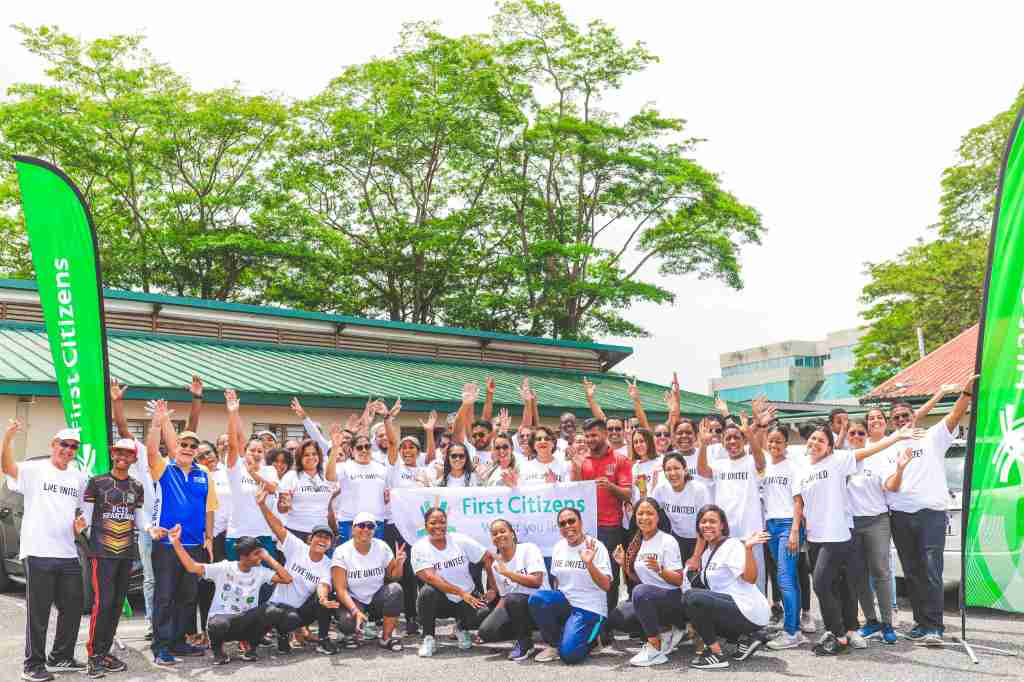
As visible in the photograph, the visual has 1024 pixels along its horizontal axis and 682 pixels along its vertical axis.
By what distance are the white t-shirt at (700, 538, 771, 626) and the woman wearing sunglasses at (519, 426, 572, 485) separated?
2.14 m

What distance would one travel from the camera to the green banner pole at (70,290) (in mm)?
8242

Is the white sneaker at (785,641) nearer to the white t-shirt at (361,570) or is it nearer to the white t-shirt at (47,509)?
the white t-shirt at (361,570)

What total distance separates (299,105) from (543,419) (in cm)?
1915

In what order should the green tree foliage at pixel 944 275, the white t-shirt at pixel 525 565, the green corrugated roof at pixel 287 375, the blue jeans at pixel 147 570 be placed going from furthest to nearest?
the green tree foliage at pixel 944 275 → the green corrugated roof at pixel 287 375 → the blue jeans at pixel 147 570 → the white t-shirt at pixel 525 565

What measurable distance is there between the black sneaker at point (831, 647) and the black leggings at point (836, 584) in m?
0.09

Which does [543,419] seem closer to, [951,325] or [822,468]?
[822,468]

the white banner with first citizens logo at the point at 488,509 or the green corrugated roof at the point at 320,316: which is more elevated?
the green corrugated roof at the point at 320,316

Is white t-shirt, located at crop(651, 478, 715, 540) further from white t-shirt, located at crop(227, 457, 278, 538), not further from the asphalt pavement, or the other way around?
white t-shirt, located at crop(227, 457, 278, 538)

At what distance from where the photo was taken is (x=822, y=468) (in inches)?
315

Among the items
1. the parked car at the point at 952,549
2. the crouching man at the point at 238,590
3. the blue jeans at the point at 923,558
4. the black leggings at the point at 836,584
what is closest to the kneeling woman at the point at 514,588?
the crouching man at the point at 238,590

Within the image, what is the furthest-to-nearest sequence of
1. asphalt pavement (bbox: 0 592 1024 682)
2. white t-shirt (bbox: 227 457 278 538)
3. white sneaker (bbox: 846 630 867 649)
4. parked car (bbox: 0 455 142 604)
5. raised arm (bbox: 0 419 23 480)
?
parked car (bbox: 0 455 142 604)
white t-shirt (bbox: 227 457 278 538)
white sneaker (bbox: 846 630 867 649)
raised arm (bbox: 0 419 23 480)
asphalt pavement (bbox: 0 592 1024 682)

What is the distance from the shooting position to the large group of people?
752 cm

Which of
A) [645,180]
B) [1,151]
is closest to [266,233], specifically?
[1,151]

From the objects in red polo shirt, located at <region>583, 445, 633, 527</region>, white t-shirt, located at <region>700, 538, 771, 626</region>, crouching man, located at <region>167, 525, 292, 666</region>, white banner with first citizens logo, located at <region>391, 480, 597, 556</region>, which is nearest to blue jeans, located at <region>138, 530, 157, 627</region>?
Answer: crouching man, located at <region>167, 525, 292, 666</region>
